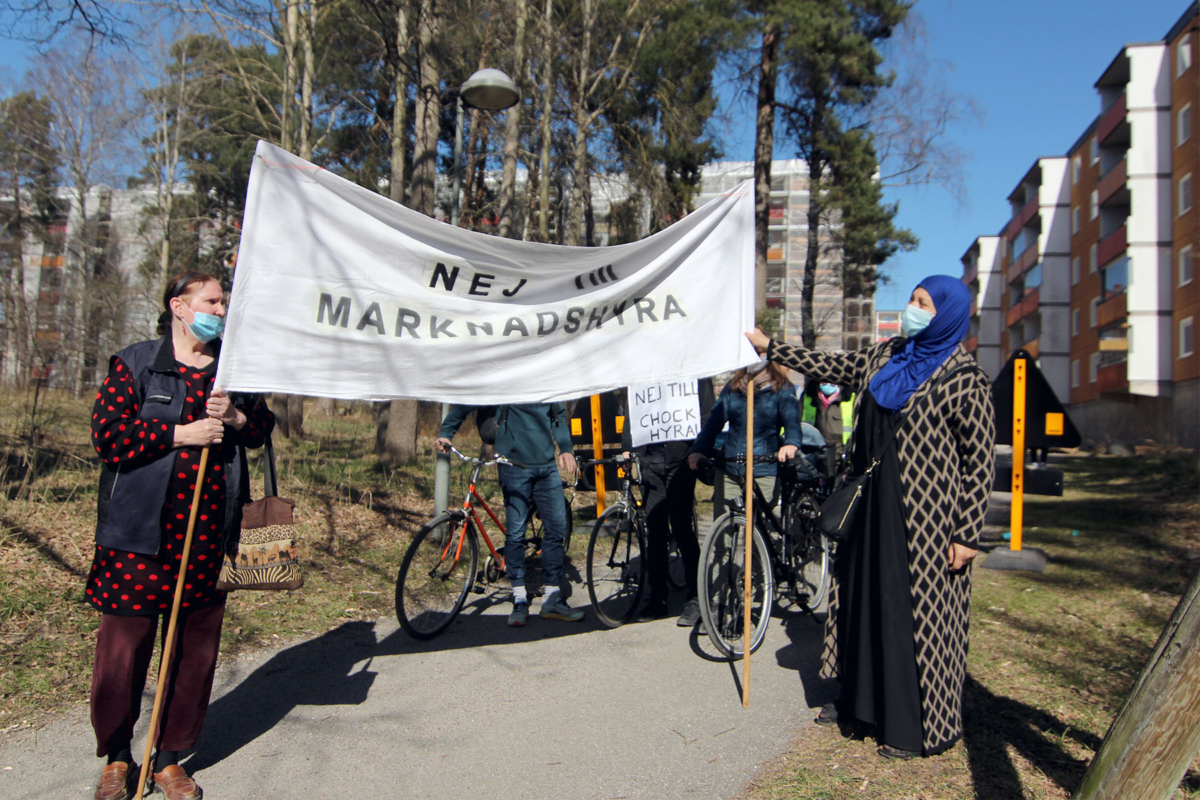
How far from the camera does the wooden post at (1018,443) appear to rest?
9.30m

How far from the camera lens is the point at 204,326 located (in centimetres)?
354

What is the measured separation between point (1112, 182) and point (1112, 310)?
5.93 m

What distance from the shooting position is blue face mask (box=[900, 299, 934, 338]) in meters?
4.10

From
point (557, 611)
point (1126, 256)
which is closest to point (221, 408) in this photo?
point (557, 611)

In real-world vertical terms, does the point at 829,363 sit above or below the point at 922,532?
above

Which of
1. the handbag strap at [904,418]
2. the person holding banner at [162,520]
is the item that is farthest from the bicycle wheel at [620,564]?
the person holding banner at [162,520]

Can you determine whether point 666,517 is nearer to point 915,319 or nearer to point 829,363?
point 829,363

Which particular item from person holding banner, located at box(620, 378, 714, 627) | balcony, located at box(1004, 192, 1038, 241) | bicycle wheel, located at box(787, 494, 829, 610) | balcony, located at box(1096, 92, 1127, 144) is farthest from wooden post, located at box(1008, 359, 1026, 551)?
balcony, located at box(1004, 192, 1038, 241)

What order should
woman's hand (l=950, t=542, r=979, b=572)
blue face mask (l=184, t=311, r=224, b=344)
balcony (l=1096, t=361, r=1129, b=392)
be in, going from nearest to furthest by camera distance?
blue face mask (l=184, t=311, r=224, b=344), woman's hand (l=950, t=542, r=979, b=572), balcony (l=1096, t=361, r=1129, b=392)

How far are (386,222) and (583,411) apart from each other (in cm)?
679

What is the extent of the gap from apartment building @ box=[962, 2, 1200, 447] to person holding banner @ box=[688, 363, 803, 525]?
79.2 ft

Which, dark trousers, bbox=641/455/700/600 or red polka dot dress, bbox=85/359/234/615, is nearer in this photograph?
red polka dot dress, bbox=85/359/234/615

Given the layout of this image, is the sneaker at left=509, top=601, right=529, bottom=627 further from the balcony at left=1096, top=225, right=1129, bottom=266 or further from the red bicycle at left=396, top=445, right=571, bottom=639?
the balcony at left=1096, top=225, right=1129, bottom=266

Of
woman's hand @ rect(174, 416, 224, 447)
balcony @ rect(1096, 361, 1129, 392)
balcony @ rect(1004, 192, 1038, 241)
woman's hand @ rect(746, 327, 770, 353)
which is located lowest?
woman's hand @ rect(174, 416, 224, 447)
